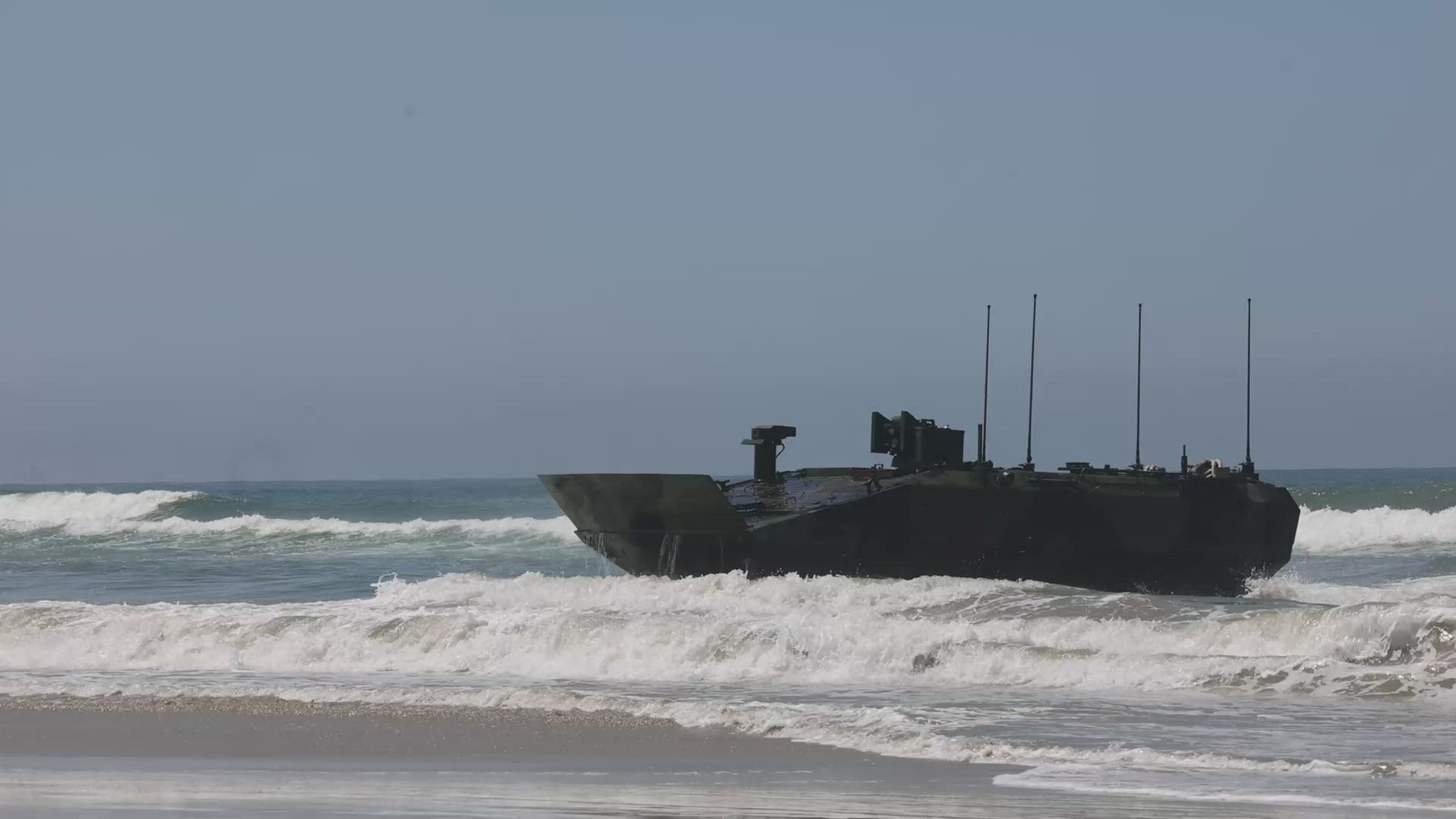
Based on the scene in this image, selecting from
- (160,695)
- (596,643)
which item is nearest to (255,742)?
(160,695)

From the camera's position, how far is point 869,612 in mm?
18016

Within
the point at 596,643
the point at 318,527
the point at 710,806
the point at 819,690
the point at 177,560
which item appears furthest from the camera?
the point at 318,527

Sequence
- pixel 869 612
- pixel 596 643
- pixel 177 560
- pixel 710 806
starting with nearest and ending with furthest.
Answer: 1. pixel 710 806
2. pixel 596 643
3. pixel 869 612
4. pixel 177 560

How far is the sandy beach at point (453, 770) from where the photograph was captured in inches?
349

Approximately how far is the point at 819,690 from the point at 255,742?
4552mm

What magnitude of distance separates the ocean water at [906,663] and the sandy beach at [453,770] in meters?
0.46

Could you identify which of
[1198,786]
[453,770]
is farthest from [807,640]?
[1198,786]

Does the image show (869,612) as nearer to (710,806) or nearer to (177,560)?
(710,806)

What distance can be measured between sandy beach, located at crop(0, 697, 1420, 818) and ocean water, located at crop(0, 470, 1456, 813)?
461 millimetres

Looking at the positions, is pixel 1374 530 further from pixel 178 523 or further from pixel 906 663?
pixel 178 523

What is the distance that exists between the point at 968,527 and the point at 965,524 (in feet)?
0.16

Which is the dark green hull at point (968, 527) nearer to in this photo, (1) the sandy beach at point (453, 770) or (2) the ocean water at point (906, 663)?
(2) the ocean water at point (906, 663)

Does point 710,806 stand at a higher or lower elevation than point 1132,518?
lower

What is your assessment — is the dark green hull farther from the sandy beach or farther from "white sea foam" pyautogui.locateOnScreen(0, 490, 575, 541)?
"white sea foam" pyautogui.locateOnScreen(0, 490, 575, 541)
